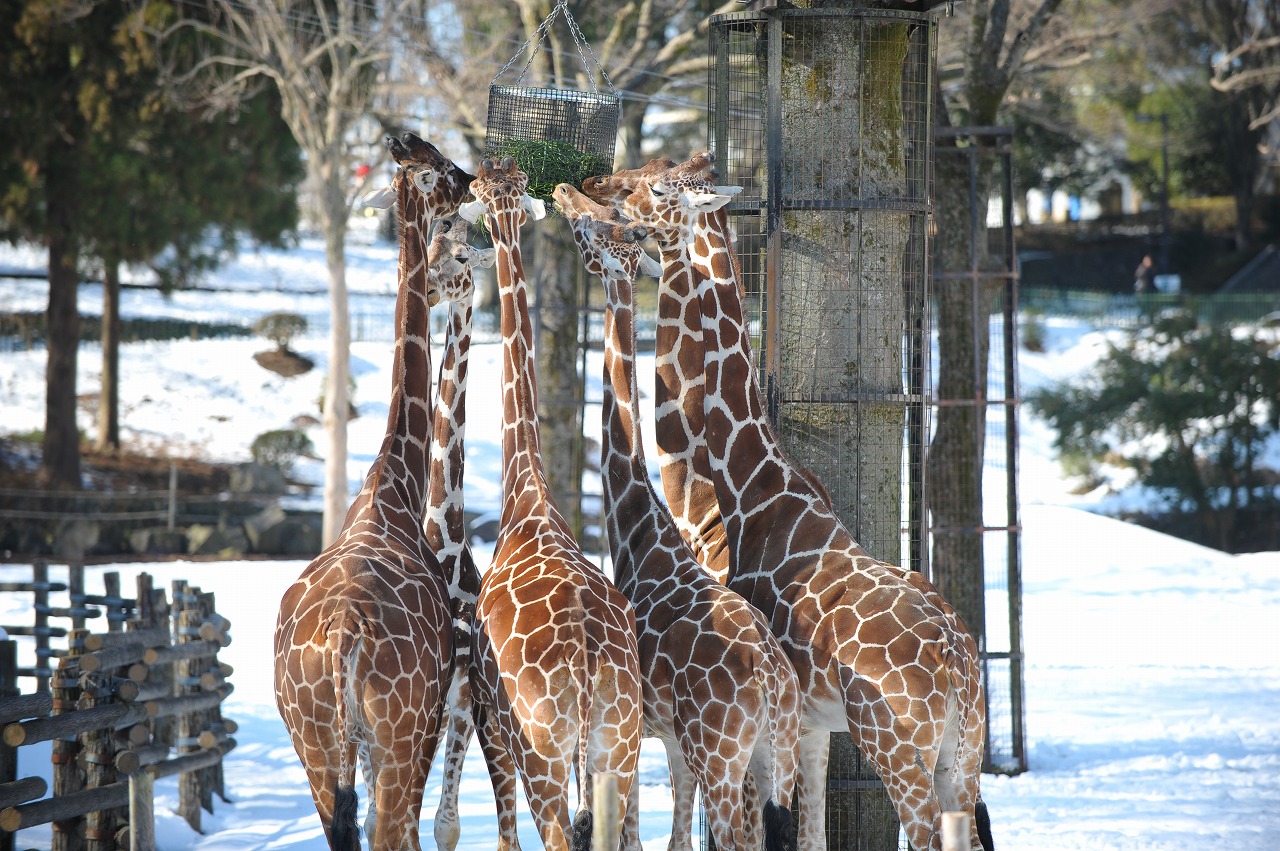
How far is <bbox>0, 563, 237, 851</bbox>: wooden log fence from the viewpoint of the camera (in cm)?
601

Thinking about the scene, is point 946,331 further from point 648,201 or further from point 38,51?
point 38,51

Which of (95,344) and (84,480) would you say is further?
(95,344)

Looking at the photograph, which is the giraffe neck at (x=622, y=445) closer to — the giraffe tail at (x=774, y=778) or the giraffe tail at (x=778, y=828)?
the giraffe tail at (x=774, y=778)

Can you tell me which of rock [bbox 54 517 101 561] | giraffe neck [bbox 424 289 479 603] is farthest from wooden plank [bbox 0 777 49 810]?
rock [bbox 54 517 101 561]

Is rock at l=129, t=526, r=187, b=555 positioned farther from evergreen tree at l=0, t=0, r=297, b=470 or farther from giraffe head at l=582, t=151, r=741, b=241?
giraffe head at l=582, t=151, r=741, b=241

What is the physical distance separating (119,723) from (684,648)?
340 cm

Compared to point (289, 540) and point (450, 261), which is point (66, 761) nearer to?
point (450, 261)

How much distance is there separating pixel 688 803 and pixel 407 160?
10.4ft

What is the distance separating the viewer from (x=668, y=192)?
591 cm

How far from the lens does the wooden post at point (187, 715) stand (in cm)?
780

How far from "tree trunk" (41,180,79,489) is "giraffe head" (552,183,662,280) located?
53.1 feet

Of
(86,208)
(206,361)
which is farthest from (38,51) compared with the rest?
(206,361)

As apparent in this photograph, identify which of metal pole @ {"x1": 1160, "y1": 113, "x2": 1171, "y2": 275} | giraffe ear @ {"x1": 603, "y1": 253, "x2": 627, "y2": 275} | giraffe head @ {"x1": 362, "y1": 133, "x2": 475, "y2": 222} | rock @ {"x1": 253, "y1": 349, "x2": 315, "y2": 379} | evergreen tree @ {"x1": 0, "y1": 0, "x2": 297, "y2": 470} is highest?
metal pole @ {"x1": 1160, "y1": 113, "x2": 1171, "y2": 275}

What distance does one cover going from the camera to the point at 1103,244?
35.4 metres
